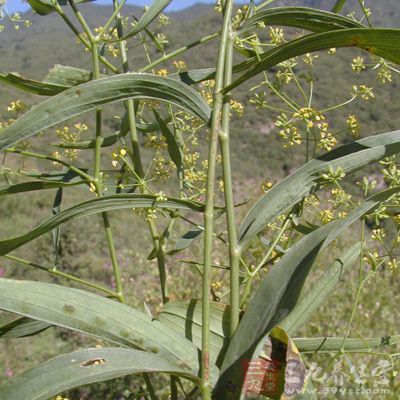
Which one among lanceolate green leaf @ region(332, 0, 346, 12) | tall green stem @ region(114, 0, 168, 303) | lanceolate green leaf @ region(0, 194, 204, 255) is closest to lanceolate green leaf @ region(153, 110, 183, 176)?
tall green stem @ region(114, 0, 168, 303)

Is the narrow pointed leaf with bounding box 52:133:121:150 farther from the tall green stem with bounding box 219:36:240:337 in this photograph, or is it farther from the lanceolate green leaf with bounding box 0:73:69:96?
the tall green stem with bounding box 219:36:240:337

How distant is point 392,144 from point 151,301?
3053 mm

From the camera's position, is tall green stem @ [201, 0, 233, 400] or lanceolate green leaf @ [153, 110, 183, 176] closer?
tall green stem @ [201, 0, 233, 400]

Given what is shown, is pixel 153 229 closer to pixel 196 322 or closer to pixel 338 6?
pixel 196 322

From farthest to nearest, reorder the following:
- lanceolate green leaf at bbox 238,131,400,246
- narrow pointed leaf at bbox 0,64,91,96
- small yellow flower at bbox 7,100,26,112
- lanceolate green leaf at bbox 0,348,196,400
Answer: small yellow flower at bbox 7,100,26,112
narrow pointed leaf at bbox 0,64,91,96
lanceolate green leaf at bbox 238,131,400,246
lanceolate green leaf at bbox 0,348,196,400

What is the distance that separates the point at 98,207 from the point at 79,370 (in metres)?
0.20

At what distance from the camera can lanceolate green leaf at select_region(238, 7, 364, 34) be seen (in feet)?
2.30

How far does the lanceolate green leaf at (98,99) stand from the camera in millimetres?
624

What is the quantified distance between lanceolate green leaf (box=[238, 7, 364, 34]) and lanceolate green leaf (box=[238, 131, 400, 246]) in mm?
138

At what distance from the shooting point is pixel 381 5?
1694cm

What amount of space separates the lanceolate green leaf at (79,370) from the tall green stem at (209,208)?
2 cm

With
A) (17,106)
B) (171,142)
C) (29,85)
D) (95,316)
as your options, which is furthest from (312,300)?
(17,106)

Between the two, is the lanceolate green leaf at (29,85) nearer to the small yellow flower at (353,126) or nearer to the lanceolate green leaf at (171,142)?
the lanceolate green leaf at (171,142)

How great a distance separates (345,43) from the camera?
619mm
